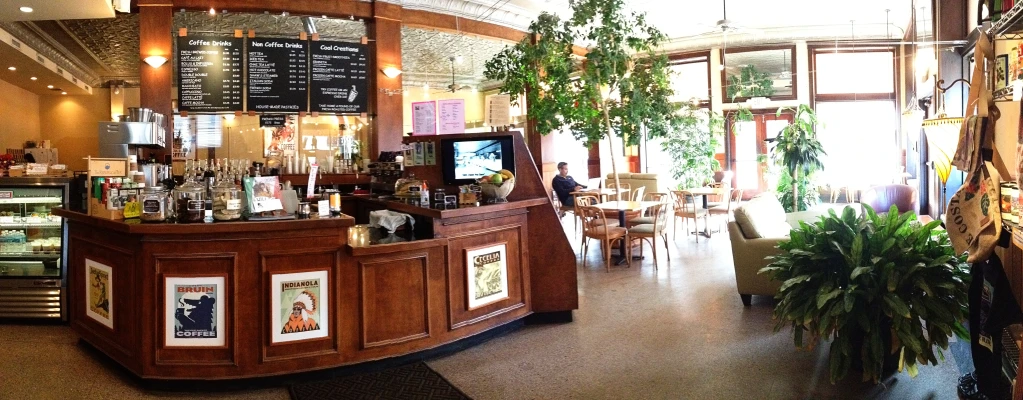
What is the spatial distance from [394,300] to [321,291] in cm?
46

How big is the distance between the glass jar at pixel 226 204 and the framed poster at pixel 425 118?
1.93 meters

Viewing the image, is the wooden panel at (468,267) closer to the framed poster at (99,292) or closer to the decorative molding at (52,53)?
the framed poster at (99,292)

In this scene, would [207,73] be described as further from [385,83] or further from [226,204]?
[226,204]

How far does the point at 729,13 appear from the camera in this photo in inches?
441

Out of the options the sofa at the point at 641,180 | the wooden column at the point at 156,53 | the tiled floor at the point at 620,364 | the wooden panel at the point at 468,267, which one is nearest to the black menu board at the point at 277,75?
the wooden column at the point at 156,53

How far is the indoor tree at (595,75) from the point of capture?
26.8 ft

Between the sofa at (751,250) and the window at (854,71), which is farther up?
the window at (854,71)

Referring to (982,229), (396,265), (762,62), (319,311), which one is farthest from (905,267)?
(762,62)

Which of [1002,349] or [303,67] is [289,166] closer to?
[303,67]

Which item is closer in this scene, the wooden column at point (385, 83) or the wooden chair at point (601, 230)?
the wooden chair at point (601, 230)

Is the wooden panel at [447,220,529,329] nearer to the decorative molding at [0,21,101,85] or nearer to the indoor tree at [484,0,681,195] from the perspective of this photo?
the indoor tree at [484,0,681,195]

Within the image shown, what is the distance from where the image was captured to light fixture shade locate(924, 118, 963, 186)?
9.93 feet

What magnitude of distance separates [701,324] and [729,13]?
26.4ft

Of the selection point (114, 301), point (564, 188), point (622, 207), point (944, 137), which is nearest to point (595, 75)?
point (622, 207)
